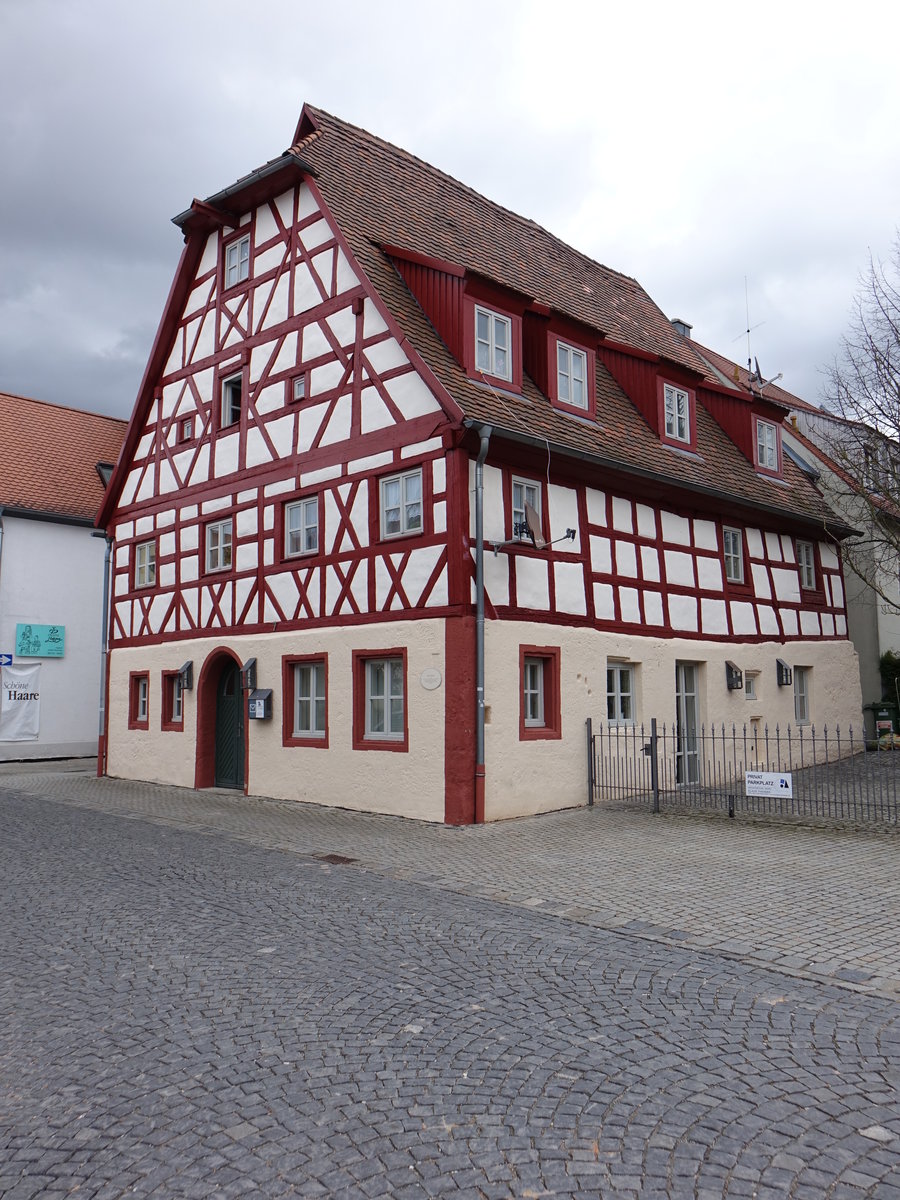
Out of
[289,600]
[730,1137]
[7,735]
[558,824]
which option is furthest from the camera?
[7,735]

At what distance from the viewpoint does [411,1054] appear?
4.71m

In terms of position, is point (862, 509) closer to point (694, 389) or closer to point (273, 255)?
point (694, 389)

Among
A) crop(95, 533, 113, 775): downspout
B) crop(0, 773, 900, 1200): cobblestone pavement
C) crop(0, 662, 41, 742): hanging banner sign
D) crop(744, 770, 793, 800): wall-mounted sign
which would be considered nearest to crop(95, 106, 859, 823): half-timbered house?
crop(95, 533, 113, 775): downspout

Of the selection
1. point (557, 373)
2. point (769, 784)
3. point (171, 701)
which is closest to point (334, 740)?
point (171, 701)

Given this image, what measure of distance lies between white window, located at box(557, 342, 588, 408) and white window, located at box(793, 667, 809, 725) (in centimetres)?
761

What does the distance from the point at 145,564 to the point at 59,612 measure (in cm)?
620

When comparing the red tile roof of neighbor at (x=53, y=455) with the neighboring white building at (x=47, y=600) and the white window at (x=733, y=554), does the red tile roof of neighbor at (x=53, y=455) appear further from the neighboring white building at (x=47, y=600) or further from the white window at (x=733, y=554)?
the white window at (x=733, y=554)

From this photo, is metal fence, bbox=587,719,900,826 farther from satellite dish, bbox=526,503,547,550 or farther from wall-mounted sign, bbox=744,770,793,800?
satellite dish, bbox=526,503,547,550

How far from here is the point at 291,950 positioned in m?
6.66

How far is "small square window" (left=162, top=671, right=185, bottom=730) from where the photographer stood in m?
18.9

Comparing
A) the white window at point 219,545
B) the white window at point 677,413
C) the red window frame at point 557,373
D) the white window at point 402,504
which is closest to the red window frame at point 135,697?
the white window at point 219,545

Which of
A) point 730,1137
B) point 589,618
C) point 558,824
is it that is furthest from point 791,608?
point 730,1137

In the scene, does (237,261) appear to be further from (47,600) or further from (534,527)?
(47,600)

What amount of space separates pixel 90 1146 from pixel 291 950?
2.86 meters
